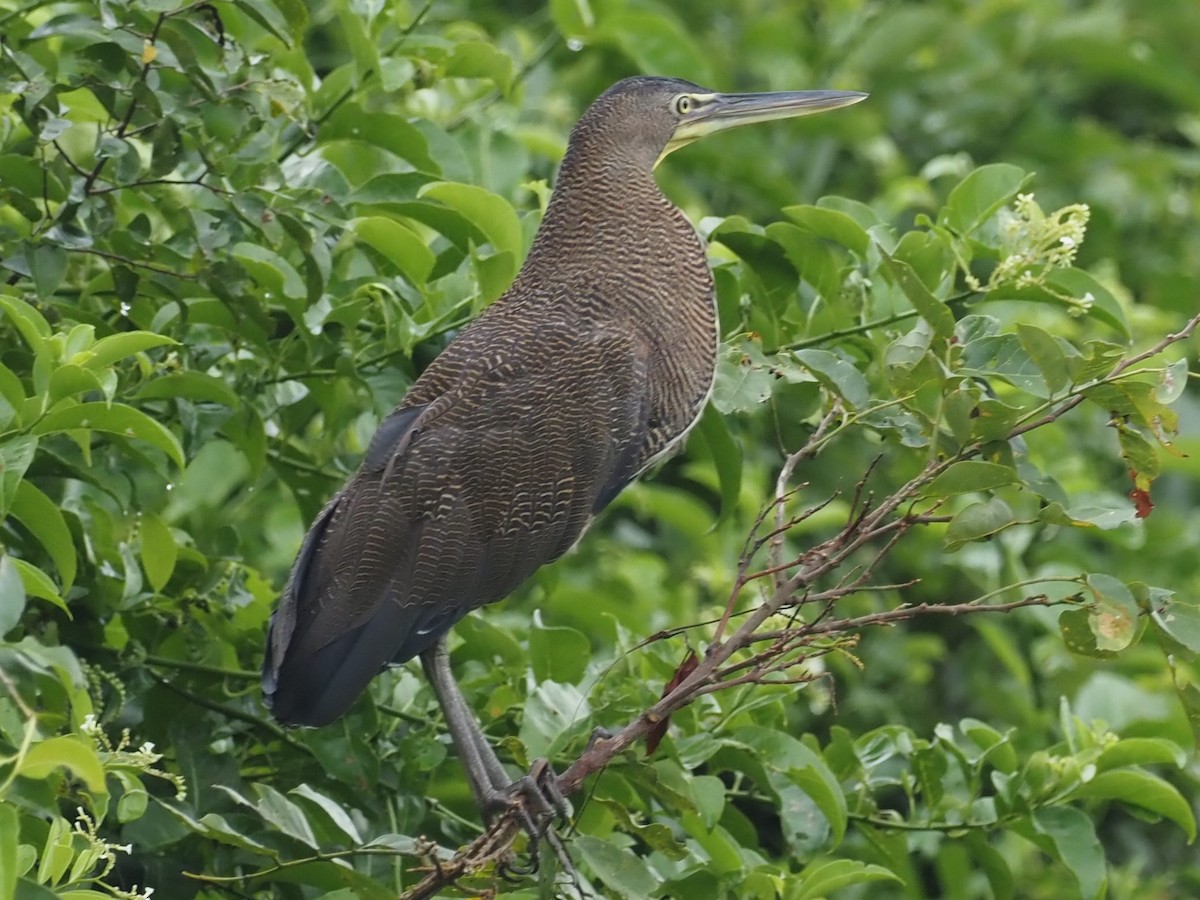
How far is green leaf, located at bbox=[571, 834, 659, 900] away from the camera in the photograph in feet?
6.67

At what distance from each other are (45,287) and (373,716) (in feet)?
2.47

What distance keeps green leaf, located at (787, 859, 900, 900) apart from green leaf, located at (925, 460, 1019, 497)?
596 mm

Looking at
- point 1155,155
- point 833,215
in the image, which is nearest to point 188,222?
point 833,215

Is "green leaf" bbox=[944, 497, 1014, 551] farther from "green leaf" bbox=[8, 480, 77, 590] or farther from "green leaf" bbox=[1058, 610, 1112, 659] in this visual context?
"green leaf" bbox=[8, 480, 77, 590]

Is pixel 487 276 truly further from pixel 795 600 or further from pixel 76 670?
pixel 76 670

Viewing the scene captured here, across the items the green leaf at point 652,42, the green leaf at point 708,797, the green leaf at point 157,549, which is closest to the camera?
the green leaf at point 708,797

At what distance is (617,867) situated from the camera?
205cm

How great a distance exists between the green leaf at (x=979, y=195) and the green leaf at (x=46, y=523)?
1.33m

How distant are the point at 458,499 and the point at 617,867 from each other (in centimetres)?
64

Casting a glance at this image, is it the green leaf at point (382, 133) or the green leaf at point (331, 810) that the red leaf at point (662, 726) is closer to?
the green leaf at point (331, 810)

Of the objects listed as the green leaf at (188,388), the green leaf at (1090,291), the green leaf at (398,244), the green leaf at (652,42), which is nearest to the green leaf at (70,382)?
the green leaf at (188,388)

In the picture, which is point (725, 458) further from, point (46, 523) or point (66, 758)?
point (66, 758)

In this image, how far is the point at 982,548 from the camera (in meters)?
3.85

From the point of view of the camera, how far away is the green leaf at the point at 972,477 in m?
1.95
